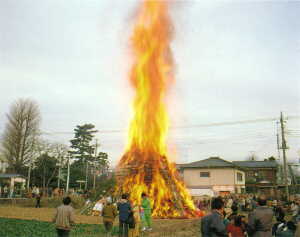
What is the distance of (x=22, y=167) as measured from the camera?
51.1 metres

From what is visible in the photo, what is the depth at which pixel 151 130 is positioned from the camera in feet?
84.3

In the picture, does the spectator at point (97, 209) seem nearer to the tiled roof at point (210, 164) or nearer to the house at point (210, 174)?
the house at point (210, 174)

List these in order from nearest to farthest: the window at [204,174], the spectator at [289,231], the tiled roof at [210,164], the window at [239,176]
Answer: the spectator at [289,231]
the tiled roof at [210,164]
the window at [204,174]
the window at [239,176]

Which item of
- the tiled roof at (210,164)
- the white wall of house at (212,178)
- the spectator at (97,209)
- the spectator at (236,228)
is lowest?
the spectator at (97,209)

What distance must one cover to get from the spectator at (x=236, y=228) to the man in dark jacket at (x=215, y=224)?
2066 mm

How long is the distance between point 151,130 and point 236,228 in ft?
57.2

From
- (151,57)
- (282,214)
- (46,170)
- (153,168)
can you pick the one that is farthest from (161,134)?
(46,170)

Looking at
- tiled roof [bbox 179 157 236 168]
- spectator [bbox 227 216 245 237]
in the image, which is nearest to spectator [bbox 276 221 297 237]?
spectator [bbox 227 216 245 237]

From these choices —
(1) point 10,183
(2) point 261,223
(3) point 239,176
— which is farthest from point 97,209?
(3) point 239,176

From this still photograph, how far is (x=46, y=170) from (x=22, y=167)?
362 centimetres

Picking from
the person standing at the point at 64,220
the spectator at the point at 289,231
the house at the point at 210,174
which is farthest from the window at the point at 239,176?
the person standing at the point at 64,220

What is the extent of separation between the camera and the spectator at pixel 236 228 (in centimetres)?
843

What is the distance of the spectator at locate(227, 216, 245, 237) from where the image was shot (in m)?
8.43

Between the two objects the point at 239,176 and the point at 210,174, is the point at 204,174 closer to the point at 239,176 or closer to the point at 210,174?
the point at 210,174
